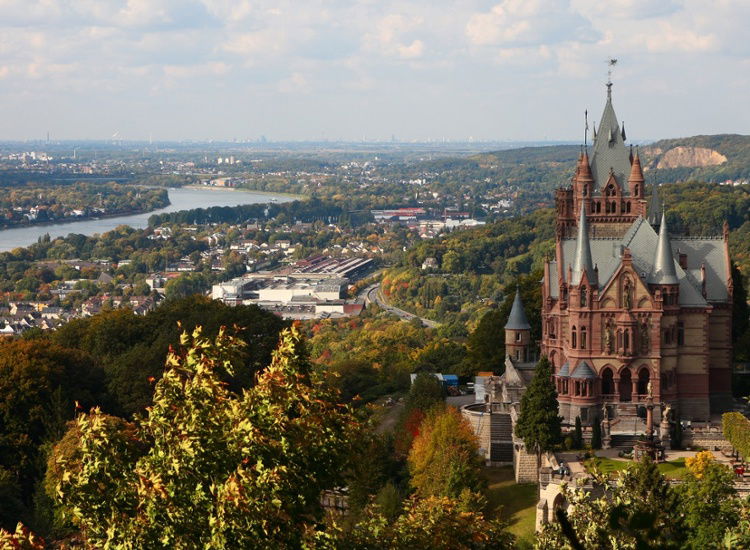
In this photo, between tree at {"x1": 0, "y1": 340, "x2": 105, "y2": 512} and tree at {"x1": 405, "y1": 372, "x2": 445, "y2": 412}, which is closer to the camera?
tree at {"x1": 0, "y1": 340, "x2": 105, "y2": 512}

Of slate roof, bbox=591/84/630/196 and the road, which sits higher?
A: slate roof, bbox=591/84/630/196

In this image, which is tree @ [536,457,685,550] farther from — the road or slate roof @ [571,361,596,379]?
the road

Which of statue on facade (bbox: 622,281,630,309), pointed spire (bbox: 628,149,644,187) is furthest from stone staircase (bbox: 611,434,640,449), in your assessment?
pointed spire (bbox: 628,149,644,187)

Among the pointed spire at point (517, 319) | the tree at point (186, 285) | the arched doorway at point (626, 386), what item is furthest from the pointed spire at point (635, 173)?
the tree at point (186, 285)

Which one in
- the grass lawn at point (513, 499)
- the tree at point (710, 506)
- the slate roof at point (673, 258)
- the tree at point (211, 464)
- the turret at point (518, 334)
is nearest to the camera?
the tree at point (211, 464)

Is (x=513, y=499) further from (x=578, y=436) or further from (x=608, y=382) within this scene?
(x=608, y=382)

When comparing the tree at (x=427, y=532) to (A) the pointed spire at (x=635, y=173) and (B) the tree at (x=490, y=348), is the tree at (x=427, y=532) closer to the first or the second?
(A) the pointed spire at (x=635, y=173)
